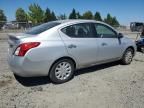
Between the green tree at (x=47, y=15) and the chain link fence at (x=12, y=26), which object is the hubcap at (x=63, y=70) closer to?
the chain link fence at (x=12, y=26)

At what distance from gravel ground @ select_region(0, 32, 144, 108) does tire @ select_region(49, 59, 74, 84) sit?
15cm

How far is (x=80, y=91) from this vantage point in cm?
516

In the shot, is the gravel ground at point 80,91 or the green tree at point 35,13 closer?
the gravel ground at point 80,91

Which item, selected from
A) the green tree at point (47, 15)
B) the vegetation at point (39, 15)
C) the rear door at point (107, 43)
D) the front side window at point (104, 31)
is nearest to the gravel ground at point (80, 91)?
the rear door at point (107, 43)

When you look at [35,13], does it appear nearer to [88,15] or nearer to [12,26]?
[88,15]

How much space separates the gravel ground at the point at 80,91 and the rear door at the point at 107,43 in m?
0.54

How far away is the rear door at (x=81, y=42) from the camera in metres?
5.69

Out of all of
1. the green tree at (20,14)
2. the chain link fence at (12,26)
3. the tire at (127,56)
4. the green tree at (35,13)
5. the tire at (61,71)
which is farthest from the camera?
the green tree at (20,14)

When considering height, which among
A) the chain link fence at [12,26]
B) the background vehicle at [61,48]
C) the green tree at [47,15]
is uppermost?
the green tree at [47,15]

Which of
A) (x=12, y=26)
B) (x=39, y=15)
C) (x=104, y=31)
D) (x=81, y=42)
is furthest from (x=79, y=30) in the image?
(x=39, y=15)

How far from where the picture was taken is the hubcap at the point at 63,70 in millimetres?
5607

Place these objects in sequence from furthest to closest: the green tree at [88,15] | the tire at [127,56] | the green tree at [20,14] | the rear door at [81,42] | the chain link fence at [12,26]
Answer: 1. the green tree at [88,15]
2. the green tree at [20,14]
3. the chain link fence at [12,26]
4. the tire at [127,56]
5. the rear door at [81,42]

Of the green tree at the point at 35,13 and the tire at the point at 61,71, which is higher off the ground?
the green tree at the point at 35,13

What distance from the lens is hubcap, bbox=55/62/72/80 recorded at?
5.61m
